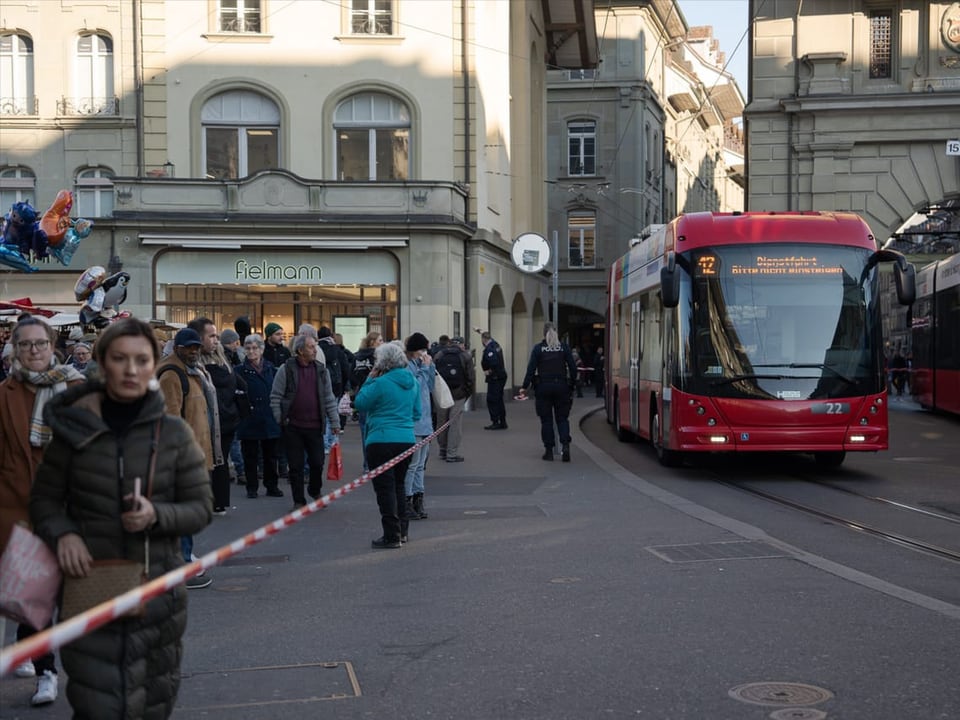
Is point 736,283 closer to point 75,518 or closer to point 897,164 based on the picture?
point 75,518

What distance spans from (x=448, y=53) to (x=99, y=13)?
796cm

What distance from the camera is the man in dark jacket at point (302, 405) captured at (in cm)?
1272

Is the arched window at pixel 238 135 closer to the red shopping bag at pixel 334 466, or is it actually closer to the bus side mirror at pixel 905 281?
the red shopping bag at pixel 334 466

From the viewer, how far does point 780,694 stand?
5863mm

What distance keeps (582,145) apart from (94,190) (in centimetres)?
2940

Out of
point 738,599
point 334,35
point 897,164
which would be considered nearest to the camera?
point 738,599

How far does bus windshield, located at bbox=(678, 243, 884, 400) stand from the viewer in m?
15.0

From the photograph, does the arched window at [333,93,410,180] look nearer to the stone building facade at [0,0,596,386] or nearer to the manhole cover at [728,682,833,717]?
the stone building facade at [0,0,596,386]

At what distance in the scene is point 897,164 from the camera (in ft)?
118

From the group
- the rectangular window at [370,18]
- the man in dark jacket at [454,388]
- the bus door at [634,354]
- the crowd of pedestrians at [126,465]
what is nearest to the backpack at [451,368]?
the man in dark jacket at [454,388]

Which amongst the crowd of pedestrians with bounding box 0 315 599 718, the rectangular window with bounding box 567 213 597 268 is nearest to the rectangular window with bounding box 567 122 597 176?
the rectangular window with bounding box 567 213 597 268

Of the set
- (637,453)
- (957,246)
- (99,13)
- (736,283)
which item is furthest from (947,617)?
(957,246)

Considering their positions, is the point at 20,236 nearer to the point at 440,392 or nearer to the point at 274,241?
the point at 440,392

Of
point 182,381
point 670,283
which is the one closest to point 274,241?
point 670,283
